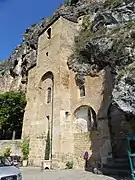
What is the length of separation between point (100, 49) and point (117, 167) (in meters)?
10.1

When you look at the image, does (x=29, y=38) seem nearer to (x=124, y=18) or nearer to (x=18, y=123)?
(x=18, y=123)

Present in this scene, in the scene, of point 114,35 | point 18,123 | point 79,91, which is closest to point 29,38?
point 18,123

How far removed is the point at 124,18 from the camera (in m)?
20.0

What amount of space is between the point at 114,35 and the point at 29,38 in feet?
58.6

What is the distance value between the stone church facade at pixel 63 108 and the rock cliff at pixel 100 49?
1335 mm

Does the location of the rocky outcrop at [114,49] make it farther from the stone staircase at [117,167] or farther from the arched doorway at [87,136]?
the stone staircase at [117,167]

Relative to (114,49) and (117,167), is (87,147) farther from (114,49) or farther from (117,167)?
(114,49)

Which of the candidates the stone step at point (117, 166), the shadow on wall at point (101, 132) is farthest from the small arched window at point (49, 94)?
the stone step at point (117, 166)

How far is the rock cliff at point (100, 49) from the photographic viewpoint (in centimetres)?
1215

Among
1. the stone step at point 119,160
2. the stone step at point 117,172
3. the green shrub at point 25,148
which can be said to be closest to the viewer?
the stone step at point 117,172

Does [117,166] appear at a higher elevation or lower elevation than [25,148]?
lower

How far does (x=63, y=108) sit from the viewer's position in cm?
2036

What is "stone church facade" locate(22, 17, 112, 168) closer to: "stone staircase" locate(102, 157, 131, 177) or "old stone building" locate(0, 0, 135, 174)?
"old stone building" locate(0, 0, 135, 174)

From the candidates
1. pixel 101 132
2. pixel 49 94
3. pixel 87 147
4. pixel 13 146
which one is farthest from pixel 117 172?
pixel 13 146
